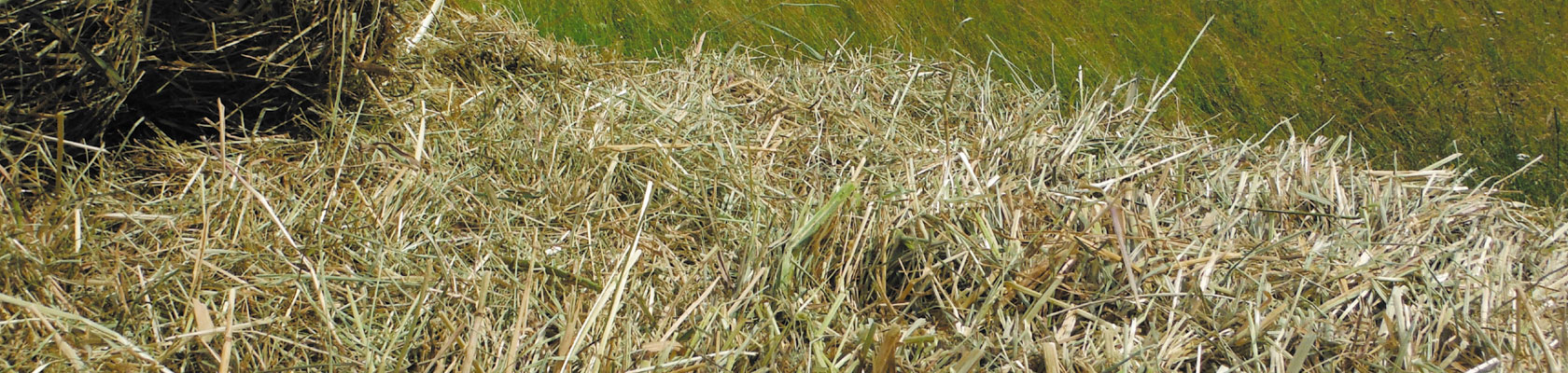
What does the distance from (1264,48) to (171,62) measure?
4.38 m

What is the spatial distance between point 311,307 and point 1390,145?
4001 mm

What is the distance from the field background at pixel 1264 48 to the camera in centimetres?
431

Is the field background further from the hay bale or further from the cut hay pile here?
the hay bale

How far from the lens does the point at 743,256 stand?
2523mm

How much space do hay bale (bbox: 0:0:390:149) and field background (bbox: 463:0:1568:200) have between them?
1.34 m

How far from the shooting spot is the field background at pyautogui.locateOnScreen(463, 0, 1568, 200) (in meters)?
4.31

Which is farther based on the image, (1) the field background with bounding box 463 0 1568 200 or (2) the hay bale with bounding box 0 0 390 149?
(1) the field background with bounding box 463 0 1568 200

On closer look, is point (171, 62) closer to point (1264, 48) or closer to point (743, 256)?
point (743, 256)

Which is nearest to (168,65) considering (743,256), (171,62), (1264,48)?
(171,62)

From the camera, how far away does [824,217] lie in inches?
99.7

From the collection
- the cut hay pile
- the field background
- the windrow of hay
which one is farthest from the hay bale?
the field background

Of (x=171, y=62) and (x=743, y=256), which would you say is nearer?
(x=743, y=256)

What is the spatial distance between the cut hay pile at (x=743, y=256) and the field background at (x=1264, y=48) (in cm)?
109

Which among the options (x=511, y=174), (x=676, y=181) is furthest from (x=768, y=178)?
(x=511, y=174)
